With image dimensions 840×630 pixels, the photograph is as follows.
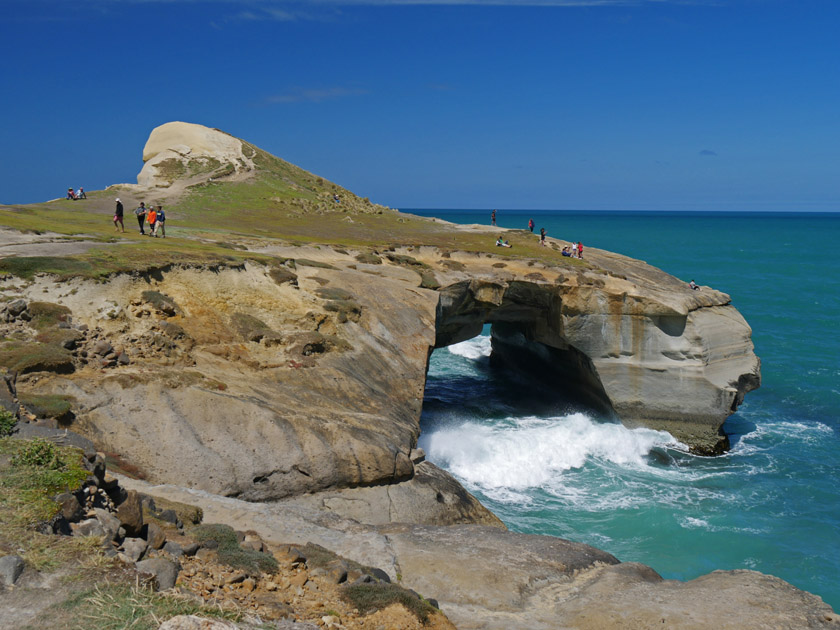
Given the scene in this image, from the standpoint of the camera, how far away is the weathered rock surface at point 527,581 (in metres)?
10.8

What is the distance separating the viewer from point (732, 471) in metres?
30.3

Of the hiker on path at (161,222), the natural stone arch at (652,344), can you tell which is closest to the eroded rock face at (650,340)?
the natural stone arch at (652,344)

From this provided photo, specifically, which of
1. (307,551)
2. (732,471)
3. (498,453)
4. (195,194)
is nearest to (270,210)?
(195,194)

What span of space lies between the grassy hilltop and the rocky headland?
0.89 feet

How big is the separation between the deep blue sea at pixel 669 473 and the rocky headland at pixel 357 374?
265 cm

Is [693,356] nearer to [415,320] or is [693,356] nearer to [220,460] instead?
[415,320]

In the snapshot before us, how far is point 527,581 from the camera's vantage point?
1222 centimetres

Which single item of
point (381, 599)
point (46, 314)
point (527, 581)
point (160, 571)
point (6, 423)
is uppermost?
point (46, 314)

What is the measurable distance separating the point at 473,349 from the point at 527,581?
39.9 metres

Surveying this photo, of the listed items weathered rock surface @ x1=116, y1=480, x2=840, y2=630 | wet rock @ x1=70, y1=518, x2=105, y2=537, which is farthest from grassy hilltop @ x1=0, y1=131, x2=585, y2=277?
wet rock @ x1=70, y1=518, x2=105, y2=537

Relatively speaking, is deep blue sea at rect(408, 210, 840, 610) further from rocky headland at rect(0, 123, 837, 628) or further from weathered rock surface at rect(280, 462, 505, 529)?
weathered rock surface at rect(280, 462, 505, 529)

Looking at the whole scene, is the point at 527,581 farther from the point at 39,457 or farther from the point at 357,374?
the point at 357,374

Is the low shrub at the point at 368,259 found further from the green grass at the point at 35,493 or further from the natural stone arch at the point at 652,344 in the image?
→ the green grass at the point at 35,493

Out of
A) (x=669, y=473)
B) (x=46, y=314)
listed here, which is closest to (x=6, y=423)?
(x=46, y=314)
